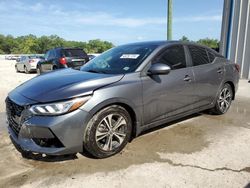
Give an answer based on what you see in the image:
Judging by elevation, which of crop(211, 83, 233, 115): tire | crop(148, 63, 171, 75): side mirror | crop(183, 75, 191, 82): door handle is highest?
crop(148, 63, 171, 75): side mirror

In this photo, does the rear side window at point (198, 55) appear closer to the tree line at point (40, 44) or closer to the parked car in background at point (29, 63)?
the parked car in background at point (29, 63)

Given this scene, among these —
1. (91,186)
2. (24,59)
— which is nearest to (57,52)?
(24,59)

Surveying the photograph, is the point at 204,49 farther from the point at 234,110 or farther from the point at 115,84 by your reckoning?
the point at 115,84

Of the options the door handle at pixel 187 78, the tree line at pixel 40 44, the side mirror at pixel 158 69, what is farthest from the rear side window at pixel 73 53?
the tree line at pixel 40 44

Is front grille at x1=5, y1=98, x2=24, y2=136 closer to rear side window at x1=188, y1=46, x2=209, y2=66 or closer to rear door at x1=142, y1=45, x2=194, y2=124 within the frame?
rear door at x1=142, y1=45, x2=194, y2=124

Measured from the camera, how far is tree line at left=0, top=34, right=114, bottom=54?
81062mm

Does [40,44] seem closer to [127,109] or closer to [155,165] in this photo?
[127,109]

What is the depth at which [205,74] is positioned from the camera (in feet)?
15.6

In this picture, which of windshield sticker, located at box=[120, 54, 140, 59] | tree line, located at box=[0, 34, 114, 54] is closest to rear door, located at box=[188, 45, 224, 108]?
windshield sticker, located at box=[120, 54, 140, 59]

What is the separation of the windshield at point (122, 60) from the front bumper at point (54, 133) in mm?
1052

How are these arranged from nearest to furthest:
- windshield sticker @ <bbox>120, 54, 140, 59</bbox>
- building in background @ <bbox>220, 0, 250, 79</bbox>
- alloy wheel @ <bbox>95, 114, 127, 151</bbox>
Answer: alloy wheel @ <bbox>95, 114, 127, 151</bbox>
windshield sticker @ <bbox>120, 54, 140, 59</bbox>
building in background @ <bbox>220, 0, 250, 79</bbox>

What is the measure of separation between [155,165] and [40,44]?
90.7 metres

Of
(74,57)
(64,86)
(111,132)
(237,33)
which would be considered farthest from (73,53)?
(111,132)

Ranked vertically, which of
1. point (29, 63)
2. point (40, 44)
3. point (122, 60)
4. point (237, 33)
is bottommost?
point (40, 44)
